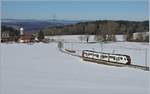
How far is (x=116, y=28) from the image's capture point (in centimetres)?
1230

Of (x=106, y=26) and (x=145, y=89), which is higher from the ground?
(x=106, y=26)

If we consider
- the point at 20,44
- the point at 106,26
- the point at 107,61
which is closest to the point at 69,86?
the point at 107,61

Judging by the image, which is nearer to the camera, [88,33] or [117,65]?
[117,65]

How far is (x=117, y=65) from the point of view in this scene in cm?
760

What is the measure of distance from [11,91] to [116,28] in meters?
8.80

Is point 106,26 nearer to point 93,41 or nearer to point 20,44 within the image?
point 93,41

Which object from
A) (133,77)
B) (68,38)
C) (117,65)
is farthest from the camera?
(68,38)

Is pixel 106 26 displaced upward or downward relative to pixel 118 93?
upward

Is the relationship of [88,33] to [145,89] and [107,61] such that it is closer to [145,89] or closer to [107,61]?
[107,61]

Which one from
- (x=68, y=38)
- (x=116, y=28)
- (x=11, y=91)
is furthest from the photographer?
(x=68, y=38)

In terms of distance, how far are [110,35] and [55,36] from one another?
2.86m

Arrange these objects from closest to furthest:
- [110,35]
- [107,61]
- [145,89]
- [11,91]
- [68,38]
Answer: [11,91] < [145,89] < [107,61] < [110,35] < [68,38]

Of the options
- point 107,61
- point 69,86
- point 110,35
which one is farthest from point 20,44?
point 69,86

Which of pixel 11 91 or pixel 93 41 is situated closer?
pixel 11 91
